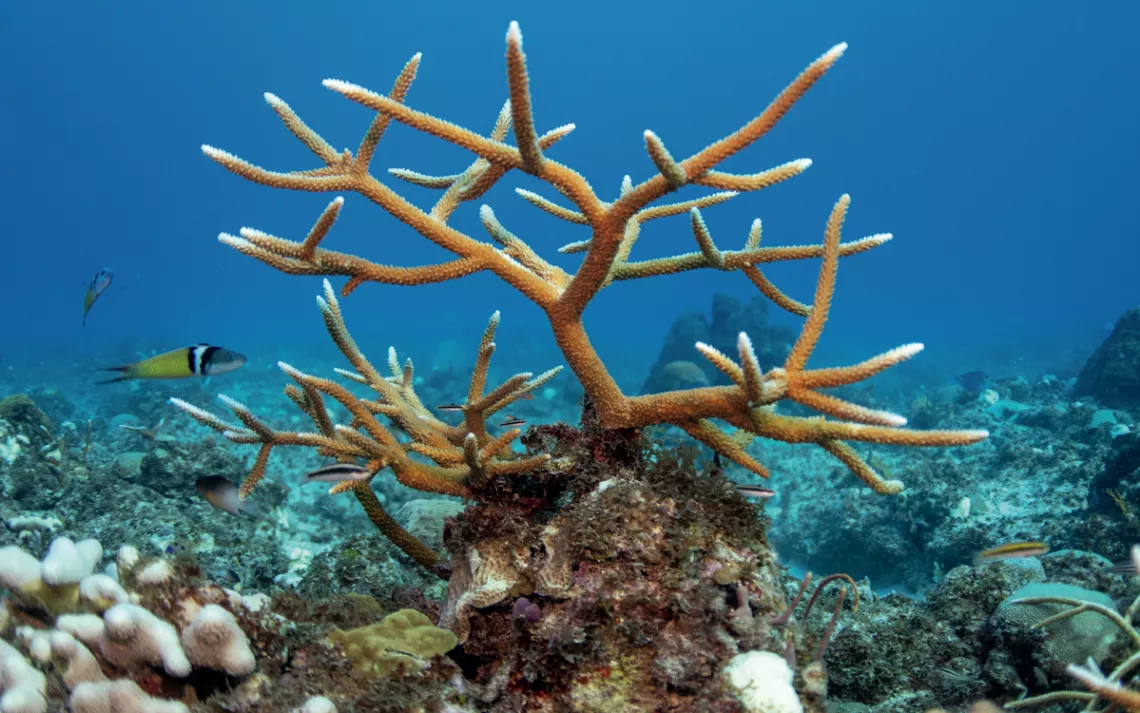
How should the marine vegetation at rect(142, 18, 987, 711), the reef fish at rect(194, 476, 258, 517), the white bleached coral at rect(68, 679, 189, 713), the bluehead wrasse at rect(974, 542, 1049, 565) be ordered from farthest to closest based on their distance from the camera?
the reef fish at rect(194, 476, 258, 517) < the bluehead wrasse at rect(974, 542, 1049, 565) < the marine vegetation at rect(142, 18, 987, 711) < the white bleached coral at rect(68, 679, 189, 713)

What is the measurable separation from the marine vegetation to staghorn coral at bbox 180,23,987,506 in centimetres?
1

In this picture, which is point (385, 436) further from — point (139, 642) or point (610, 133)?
point (610, 133)

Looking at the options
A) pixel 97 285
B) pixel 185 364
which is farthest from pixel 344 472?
pixel 97 285

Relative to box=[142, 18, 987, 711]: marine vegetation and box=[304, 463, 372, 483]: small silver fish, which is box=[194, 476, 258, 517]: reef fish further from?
box=[304, 463, 372, 483]: small silver fish

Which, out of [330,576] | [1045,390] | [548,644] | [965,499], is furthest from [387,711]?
[1045,390]

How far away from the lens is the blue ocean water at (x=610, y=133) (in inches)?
3642

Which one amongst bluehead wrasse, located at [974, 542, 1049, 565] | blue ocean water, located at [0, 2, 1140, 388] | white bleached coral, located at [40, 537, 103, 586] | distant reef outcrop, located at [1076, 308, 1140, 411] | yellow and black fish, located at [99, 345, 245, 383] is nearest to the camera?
white bleached coral, located at [40, 537, 103, 586]

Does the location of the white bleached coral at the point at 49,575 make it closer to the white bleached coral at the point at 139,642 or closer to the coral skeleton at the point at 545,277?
the white bleached coral at the point at 139,642

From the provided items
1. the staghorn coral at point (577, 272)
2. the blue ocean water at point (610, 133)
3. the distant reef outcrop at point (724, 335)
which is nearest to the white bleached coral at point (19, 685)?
the staghorn coral at point (577, 272)

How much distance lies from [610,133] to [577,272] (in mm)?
121417

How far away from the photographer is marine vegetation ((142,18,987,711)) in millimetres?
2057

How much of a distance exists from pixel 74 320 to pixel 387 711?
108 m

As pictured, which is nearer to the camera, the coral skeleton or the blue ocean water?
the coral skeleton

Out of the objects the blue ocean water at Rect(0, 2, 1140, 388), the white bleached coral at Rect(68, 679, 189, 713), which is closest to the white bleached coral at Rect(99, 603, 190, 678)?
the white bleached coral at Rect(68, 679, 189, 713)
